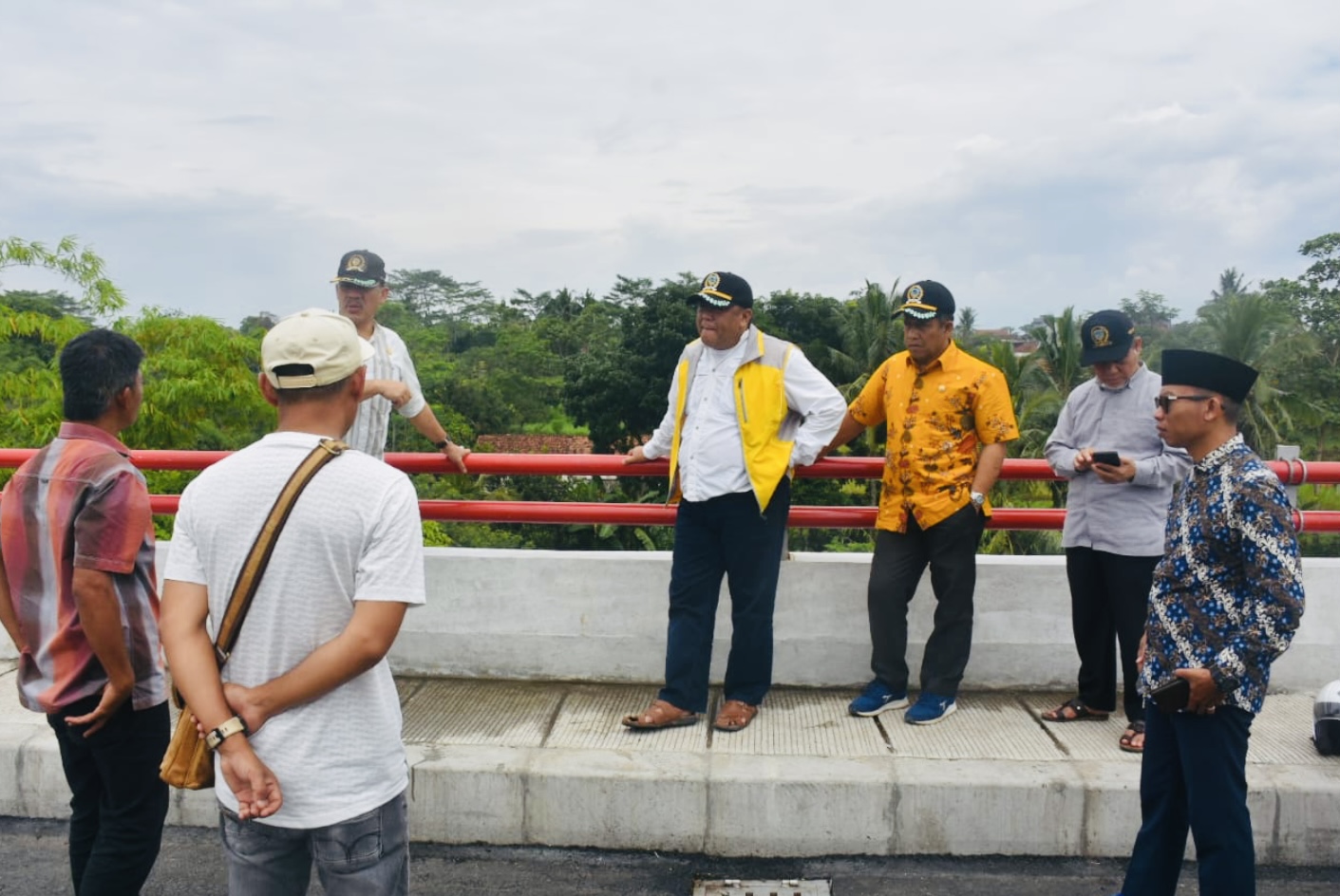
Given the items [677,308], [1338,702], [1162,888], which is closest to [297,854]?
[1162,888]

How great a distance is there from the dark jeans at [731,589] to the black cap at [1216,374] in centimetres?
177

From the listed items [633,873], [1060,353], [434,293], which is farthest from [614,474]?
[434,293]

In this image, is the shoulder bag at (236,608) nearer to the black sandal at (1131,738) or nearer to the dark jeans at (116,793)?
the dark jeans at (116,793)

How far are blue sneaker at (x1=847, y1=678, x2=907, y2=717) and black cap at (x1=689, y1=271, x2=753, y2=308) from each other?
1639 mm

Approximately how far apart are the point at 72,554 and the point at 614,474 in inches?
98.0

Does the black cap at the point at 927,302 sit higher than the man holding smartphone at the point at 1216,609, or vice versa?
the black cap at the point at 927,302

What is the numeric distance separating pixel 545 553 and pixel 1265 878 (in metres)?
2.91

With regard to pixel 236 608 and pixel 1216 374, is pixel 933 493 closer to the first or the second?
pixel 1216 374

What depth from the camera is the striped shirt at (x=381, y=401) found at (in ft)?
13.7

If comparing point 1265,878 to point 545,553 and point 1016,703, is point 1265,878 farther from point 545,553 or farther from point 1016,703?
point 545,553

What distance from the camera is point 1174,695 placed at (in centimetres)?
276

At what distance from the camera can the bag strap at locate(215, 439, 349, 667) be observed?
191 cm

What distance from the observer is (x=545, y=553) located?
4.72m

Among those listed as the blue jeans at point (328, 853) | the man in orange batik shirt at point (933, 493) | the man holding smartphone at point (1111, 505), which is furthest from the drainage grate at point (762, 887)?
the blue jeans at point (328, 853)
